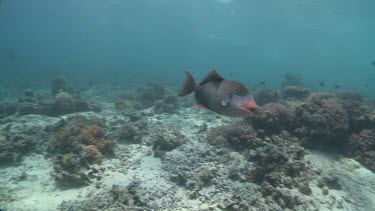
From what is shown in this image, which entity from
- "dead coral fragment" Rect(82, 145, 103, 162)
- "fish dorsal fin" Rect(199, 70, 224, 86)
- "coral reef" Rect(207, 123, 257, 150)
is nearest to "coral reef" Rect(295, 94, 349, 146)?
"coral reef" Rect(207, 123, 257, 150)

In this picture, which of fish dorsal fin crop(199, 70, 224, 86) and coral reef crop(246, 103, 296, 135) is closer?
fish dorsal fin crop(199, 70, 224, 86)

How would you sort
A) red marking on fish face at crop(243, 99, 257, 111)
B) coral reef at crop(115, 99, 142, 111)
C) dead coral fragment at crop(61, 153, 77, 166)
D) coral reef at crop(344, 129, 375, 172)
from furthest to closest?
1. coral reef at crop(115, 99, 142, 111)
2. coral reef at crop(344, 129, 375, 172)
3. dead coral fragment at crop(61, 153, 77, 166)
4. red marking on fish face at crop(243, 99, 257, 111)

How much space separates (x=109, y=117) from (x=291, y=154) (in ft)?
29.4

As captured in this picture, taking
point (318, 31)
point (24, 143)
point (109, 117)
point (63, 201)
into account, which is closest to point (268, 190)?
point (63, 201)

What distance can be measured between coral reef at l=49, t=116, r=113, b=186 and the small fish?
4.91m

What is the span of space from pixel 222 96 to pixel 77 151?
6.04 meters

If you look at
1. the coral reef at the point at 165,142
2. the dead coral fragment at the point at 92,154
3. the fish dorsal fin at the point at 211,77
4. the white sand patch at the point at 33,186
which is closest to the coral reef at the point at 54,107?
the white sand patch at the point at 33,186

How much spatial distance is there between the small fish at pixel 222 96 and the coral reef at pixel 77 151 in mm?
4911

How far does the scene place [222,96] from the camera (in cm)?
325

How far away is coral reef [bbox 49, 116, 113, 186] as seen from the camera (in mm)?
7077

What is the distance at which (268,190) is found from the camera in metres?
5.83

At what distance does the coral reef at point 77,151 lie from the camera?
279 inches

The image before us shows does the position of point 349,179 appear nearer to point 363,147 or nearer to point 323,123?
point 363,147

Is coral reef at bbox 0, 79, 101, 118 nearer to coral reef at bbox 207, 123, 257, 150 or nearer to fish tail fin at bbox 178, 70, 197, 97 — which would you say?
coral reef at bbox 207, 123, 257, 150
